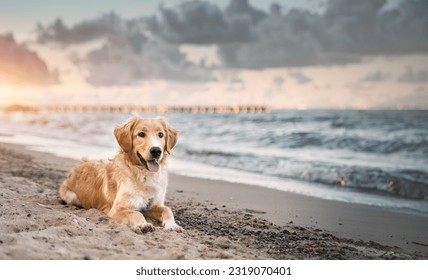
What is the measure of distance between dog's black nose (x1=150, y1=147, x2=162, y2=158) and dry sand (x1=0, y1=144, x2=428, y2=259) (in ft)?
2.35

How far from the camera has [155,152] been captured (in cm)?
427

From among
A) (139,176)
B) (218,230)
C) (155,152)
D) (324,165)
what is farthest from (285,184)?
(155,152)

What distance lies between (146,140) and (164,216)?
2.62 ft

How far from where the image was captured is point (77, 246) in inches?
138

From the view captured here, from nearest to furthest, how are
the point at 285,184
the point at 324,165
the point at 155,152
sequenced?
the point at 155,152 < the point at 285,184 < the point at 324,165

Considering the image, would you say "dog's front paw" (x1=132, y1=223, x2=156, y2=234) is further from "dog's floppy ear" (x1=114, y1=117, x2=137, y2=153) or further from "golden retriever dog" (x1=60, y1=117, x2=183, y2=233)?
"dog's floppy ear" (x1=114, y1=117, x2=137, y2=153)

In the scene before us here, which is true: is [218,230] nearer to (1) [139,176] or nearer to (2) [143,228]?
(2) [143,228]

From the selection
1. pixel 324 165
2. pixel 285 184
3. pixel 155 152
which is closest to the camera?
pixel 155 152

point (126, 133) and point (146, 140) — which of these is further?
point (126, 133)

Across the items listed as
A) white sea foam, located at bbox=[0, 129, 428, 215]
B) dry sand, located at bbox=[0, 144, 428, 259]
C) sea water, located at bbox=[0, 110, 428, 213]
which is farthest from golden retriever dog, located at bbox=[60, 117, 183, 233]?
white sea foam, located at bbox=[0, 129, 428, 215]

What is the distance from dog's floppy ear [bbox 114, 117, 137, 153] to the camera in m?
4.49
